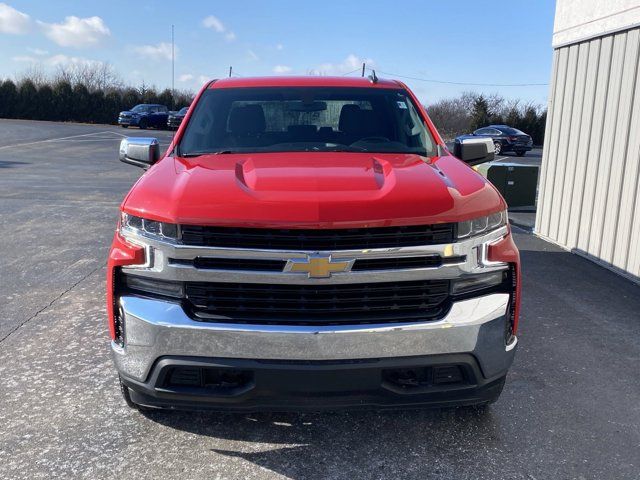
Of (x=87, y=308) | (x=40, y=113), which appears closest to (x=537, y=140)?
(x=40, y=113)

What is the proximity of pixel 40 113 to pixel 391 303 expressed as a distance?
1888 inches

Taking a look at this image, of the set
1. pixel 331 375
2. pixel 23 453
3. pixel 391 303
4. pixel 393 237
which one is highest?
pixel 393 237

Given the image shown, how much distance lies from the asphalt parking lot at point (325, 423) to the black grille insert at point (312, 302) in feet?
2.57

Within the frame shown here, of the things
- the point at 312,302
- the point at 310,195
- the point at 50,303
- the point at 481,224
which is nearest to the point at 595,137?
the point at 481,224

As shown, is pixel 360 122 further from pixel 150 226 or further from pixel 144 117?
pixel 144 117

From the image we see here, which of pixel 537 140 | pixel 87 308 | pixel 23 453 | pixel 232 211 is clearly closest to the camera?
pixel 232 211

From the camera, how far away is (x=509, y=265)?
9.16 feet

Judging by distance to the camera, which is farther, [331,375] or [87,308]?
[87,308]

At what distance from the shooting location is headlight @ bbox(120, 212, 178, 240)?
2616 millimetres

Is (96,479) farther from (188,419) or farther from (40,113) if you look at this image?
(40,113)

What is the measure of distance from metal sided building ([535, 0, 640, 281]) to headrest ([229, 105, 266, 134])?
454 cm

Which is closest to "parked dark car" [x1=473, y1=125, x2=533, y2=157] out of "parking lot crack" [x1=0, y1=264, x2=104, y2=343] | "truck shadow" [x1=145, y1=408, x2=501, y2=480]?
"parking lot crack" [x1=0, y1=264, x2=104, y2=343]

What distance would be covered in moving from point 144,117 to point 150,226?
129 ft

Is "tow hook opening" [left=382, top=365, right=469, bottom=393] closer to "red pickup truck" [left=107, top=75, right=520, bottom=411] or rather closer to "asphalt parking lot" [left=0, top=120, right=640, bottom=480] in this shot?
"red pickup truck" [left=107, top=75, right=520, bottom=411]
